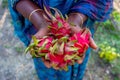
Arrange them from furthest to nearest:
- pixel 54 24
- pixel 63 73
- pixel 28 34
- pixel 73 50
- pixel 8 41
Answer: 1. pixel 8 41
2. pixel 63 73
3. pixel 28 34
4. pixel 54 24
5. pixel 73 50

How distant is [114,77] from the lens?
104 inches

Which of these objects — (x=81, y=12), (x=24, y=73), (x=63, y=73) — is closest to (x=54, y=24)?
(x=81, y=12)

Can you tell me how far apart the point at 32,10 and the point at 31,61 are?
130 centimetres

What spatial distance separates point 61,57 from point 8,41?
1762 millimetres

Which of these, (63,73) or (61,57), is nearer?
(61,57)

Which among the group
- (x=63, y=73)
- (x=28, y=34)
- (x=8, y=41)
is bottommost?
(x=8, y=41)

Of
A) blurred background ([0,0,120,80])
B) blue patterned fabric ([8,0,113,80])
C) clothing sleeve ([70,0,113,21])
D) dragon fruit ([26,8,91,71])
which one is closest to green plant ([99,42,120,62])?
blurred background ([0,0,120,80])

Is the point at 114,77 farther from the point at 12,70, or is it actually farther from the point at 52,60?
the point at 52,60

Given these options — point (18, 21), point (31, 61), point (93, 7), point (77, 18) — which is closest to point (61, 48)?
point (77, 18)

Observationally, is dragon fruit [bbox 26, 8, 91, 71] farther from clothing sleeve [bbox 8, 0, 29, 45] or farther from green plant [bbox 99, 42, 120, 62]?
green plant [bbox 99, 42, 120, 62]

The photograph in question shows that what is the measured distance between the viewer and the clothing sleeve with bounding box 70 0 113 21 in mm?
1518

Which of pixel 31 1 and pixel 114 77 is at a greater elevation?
pixel 31 1

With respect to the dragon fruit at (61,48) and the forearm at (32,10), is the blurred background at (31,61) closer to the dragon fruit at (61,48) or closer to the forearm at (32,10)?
the forearm at (32,10)

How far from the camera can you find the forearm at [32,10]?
4.79ft
